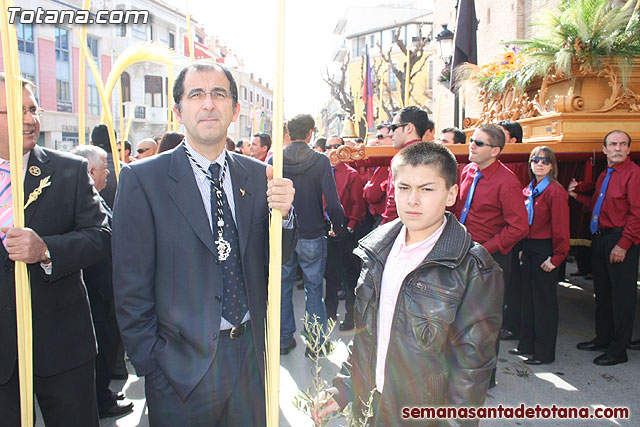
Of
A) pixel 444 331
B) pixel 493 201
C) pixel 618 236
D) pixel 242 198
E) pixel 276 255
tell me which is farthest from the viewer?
pixel 618 236

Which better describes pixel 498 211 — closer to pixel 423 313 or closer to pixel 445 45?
pixel 423 313

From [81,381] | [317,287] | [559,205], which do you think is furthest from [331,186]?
[81,381]

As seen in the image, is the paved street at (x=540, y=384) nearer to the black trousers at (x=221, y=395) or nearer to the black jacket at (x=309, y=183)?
the black jacket at (x=309, y=183)

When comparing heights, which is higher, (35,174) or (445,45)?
(445,45)

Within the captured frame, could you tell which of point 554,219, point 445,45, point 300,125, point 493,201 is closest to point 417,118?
point 493,201

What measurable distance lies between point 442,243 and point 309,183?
2729 millimetres

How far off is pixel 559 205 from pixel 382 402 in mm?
3078

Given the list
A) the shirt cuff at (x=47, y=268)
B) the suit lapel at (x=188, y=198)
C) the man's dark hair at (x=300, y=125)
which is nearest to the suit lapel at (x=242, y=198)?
the suit lapel at (x=188, y=198)

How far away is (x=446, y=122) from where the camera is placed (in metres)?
19.3

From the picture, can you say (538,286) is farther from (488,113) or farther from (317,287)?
(488,113)

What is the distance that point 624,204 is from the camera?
160 inches

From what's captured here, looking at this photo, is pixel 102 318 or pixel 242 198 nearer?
pixel 242 198

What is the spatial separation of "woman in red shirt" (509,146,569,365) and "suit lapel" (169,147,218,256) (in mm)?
3350

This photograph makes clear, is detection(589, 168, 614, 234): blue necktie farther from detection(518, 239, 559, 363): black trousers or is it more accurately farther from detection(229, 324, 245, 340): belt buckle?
detection(229, 324, 245, 340): belt buckle
